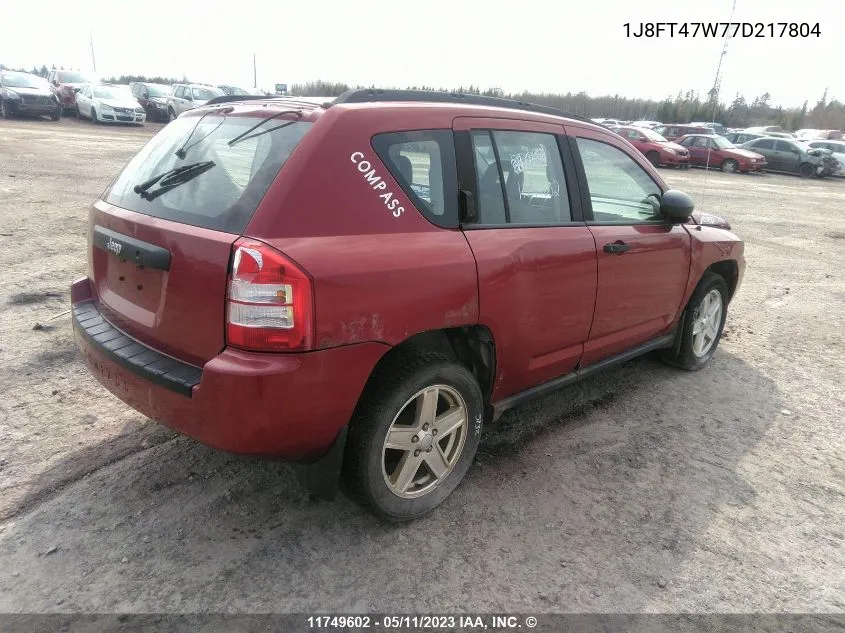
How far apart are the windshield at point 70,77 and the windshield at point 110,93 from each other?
4.64m

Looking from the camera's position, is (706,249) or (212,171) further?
(706,249)

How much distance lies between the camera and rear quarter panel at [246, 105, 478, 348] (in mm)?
2307

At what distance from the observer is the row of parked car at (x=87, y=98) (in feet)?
77.5

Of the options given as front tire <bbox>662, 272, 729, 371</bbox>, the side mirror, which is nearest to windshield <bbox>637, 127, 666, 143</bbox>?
front tire <bbox>662, 272, 729, 371</bbox>

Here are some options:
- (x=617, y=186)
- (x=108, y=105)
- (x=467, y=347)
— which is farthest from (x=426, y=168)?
(x=108, y=105)

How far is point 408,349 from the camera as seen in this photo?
2730 mm

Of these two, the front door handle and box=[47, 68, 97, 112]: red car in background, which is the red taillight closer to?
the front door handle

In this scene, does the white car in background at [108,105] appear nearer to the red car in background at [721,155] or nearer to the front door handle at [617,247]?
the red car in background at [721,155]

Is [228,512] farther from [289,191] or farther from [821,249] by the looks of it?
[821,249]

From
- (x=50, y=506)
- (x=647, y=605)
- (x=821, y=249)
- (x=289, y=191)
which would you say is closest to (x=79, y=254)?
(x=50, y=506)

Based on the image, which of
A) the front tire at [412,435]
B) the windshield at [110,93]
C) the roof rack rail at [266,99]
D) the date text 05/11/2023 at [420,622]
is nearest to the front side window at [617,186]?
the front tire at [412,435]

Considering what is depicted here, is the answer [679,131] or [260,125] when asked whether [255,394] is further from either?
[679,131]

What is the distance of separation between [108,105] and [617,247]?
2610 centimetres

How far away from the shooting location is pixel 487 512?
2.96 m
